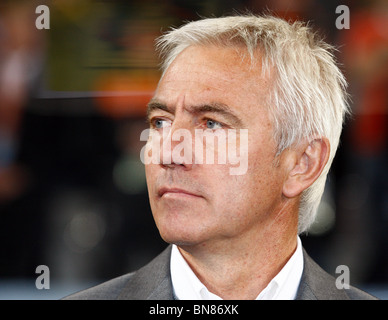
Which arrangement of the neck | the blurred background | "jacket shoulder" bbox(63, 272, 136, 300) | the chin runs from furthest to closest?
the blurred background → "jacket shoulder" bbox(63, 272, 136, 300) → the neck → the chin

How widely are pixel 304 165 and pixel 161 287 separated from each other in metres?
0.78

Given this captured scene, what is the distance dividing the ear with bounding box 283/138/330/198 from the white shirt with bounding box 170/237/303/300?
0.29 m

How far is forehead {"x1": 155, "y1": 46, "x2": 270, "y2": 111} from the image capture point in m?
2.02

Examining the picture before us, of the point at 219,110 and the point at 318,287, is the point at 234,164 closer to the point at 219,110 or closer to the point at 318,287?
the point at 219,110

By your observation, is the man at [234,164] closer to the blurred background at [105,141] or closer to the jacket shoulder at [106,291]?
the jacket shoulder at [106,291]

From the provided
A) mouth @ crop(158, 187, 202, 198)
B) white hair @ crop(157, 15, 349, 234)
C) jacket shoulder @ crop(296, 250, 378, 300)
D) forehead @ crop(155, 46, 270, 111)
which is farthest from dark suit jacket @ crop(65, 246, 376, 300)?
forehead @ crop(155, 46, 270, 111)

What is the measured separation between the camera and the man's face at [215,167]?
1.95 metres

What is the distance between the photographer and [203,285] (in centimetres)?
209

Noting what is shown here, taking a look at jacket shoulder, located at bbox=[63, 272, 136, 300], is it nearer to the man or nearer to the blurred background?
the man

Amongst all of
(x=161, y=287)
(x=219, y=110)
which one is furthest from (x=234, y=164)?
(x=161, y=287)

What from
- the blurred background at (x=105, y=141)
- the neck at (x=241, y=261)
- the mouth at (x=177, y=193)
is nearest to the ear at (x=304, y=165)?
the neck at (x=241, y=261)
